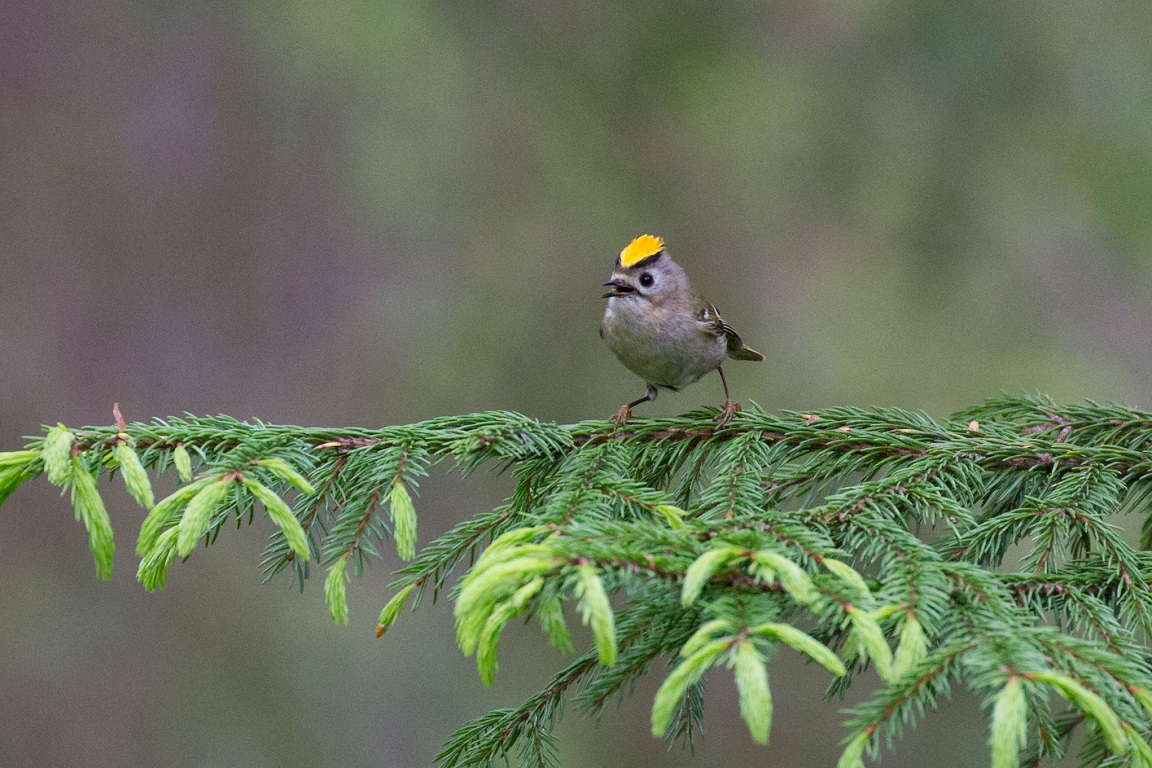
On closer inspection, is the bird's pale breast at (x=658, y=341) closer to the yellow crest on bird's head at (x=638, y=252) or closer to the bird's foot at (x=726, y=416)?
the yellow crest on bird's head at (x=638, y=252)

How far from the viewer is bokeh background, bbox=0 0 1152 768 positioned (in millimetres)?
4375

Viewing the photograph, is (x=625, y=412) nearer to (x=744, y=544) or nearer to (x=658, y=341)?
(x=658, y=341)

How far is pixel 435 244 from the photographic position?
15.8ft

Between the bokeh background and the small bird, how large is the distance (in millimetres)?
1227

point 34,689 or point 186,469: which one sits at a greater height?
point 186,469

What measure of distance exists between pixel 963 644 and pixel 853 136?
365cm

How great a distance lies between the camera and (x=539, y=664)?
470 cm

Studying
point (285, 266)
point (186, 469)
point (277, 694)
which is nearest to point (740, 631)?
point (186, 469)

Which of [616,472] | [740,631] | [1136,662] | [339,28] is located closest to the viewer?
[740,631]

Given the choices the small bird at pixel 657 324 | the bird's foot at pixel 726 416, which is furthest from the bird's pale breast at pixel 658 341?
the bird's foot at pixel 726 416

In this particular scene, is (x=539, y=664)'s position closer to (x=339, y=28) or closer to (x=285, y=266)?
(x=285, y=266)

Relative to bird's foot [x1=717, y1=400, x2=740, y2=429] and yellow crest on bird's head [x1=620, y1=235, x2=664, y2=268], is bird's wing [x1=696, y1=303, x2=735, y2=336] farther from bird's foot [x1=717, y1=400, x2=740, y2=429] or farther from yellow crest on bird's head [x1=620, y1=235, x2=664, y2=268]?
bird's foot [x1=717, y1=400, x2=740, y2=429]

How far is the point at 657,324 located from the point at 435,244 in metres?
1.81

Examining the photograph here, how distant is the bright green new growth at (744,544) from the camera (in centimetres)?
115
